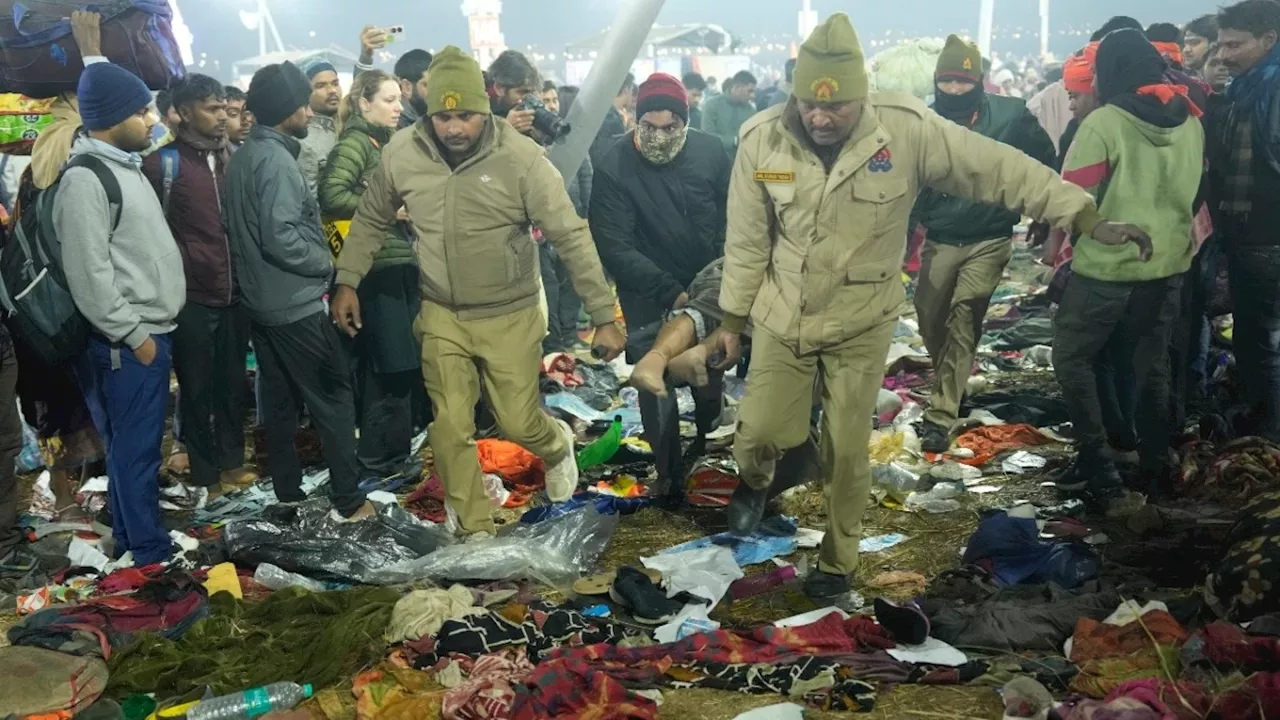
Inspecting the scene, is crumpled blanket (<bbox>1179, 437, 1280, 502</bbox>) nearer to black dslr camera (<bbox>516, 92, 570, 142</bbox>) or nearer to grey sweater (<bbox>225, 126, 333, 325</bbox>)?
black dslr camera (<bbox>516, 92, 570, 142</bbox>)

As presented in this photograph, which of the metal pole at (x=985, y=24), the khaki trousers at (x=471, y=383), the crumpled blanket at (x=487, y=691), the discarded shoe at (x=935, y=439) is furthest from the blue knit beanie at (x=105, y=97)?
the metal pole at (x=985, y=24)

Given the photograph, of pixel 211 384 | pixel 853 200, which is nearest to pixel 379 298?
pixel 211 384

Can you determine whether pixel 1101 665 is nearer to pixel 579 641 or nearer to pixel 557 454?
pixel 579 641

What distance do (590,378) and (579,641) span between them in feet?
14.8

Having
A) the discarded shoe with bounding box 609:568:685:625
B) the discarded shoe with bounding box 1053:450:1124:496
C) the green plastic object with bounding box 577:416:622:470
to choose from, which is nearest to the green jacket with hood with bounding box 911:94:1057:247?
the discarded shoe with bounding box 1053:450:1124:496

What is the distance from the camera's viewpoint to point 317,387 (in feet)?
20.4

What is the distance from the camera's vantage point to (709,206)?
21.3 ft

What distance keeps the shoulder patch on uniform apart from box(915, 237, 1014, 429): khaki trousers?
2654mm

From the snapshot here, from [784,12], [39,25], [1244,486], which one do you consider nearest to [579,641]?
[1244,486]

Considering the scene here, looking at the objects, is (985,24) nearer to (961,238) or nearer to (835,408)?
(961,238)

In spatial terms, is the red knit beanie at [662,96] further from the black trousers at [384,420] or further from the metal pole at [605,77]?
the black trousers at [384,420]

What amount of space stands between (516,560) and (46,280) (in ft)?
7.73

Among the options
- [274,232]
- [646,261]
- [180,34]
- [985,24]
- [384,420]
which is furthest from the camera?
[985,24]

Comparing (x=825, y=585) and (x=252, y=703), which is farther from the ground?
(x=252, y=703)
